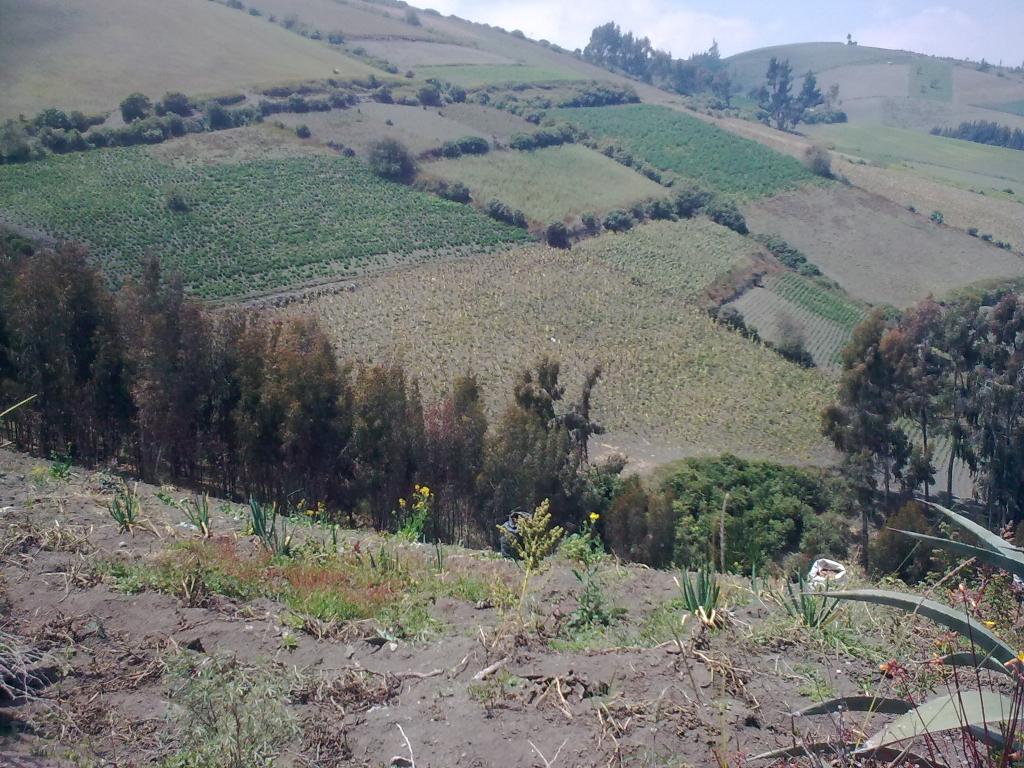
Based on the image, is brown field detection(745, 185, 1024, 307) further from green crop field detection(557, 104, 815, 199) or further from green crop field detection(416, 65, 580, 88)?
green crop field detection(416, 65, 580, 88)

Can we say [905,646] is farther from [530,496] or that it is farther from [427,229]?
[427,229]

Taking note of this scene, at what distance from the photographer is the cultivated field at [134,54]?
54.7 m

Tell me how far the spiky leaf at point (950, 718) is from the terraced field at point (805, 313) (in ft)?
139

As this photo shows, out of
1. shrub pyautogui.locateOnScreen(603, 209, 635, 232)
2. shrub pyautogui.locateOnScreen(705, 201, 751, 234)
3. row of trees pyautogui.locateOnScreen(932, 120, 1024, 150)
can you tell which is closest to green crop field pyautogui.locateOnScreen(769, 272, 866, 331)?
shrub pyautogui.locateOnScreen(705, 201, 751, 234)

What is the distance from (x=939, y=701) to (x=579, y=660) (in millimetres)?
2172

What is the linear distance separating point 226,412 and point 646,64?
125 metres

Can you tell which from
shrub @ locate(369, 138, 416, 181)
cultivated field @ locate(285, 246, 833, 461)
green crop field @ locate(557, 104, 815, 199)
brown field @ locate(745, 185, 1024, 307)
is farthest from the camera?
green crop field @ locate(557, 104, 815, 199)

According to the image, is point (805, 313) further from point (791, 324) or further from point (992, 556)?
point (992, 556)

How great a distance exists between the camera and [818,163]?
74.8m

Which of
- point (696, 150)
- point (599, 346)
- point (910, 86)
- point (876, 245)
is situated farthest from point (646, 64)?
point (599, 346)

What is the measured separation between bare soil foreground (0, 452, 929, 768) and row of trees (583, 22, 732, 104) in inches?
5030

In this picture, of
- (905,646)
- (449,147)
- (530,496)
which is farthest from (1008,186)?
(905,646)

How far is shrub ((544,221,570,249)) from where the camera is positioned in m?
55.5

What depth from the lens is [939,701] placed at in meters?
3.31
